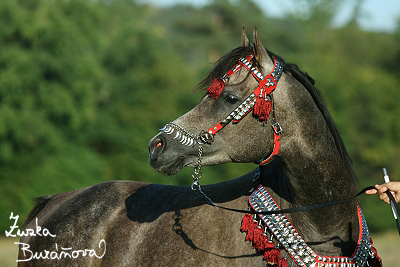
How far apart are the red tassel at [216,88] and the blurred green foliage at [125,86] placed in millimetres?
19125

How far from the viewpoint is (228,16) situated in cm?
5266

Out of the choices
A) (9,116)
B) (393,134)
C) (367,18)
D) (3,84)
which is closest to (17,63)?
(3,84)

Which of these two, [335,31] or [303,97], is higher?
[335,31]

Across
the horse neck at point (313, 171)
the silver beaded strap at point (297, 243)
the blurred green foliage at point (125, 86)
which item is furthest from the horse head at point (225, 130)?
the blurred green foliage at point (125, 86)

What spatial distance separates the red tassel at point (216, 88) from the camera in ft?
13.0

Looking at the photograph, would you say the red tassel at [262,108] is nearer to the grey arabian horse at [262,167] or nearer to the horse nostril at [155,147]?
the grey arabian horse at [262,167]

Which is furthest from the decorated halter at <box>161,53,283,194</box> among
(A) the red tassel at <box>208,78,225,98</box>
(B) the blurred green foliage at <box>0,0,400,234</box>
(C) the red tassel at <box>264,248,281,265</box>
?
(B) the blurred green foliage at <box>0,0,400,234</box>

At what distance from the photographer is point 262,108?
3844 mm

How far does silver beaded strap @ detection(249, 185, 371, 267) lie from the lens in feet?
12.8

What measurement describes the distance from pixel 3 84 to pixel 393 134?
30.2 metres

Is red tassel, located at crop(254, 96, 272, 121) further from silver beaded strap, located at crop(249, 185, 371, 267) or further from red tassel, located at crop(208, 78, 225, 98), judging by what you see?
silver beaded strap, located at crop(249, 185, 371, 267)

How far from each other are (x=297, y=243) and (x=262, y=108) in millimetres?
1134

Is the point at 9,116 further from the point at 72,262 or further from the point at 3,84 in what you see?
the point at 72,262
